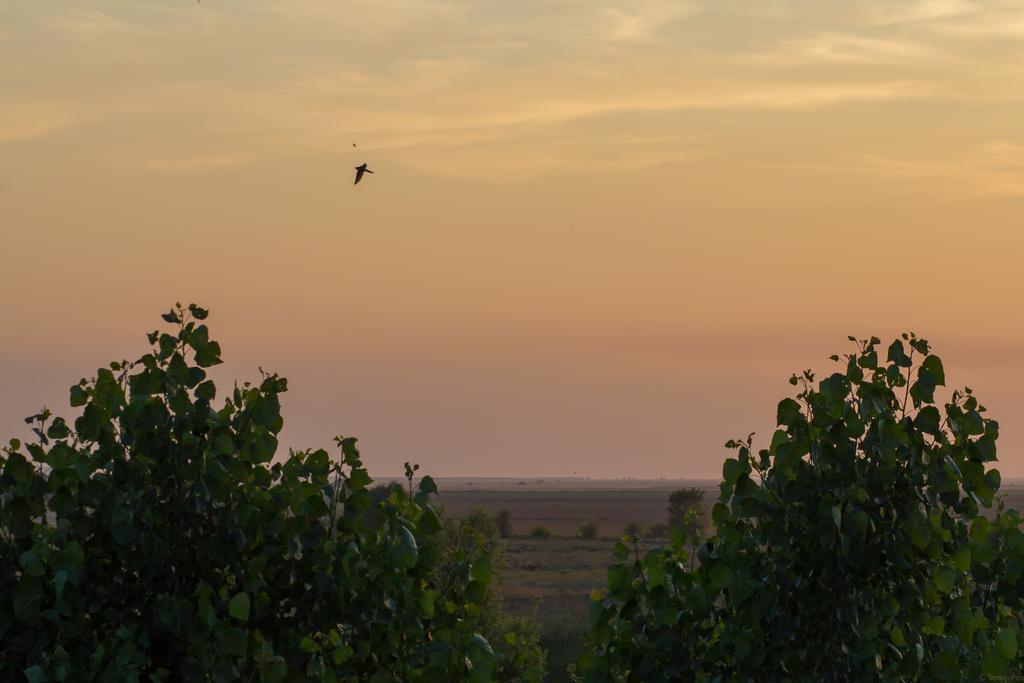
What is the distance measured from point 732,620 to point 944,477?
1.42m

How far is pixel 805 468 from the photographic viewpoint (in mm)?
8266

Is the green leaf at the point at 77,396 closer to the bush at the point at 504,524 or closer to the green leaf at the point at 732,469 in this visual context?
the green leaf at the point at 732,469

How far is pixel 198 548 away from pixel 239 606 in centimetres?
52

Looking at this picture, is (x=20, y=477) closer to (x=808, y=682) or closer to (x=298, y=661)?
(x=298, y=661)

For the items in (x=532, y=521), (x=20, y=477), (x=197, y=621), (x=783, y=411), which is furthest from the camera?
(x=532, y=521)

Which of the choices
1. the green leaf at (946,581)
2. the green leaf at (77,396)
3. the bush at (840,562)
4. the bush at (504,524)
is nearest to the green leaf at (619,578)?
the bush at (840,562)

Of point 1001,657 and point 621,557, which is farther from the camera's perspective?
point 621,557

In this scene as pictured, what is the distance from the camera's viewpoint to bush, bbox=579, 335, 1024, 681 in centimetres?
807

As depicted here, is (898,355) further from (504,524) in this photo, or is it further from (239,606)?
(504,524)

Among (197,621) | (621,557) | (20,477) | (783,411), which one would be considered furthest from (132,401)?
(783,411)

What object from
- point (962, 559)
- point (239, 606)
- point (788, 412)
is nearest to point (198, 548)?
point (239, 606)

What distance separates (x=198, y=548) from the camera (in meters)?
7.57

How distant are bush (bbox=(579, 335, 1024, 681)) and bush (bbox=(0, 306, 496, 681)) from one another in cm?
117

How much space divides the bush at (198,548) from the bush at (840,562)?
1166mm
